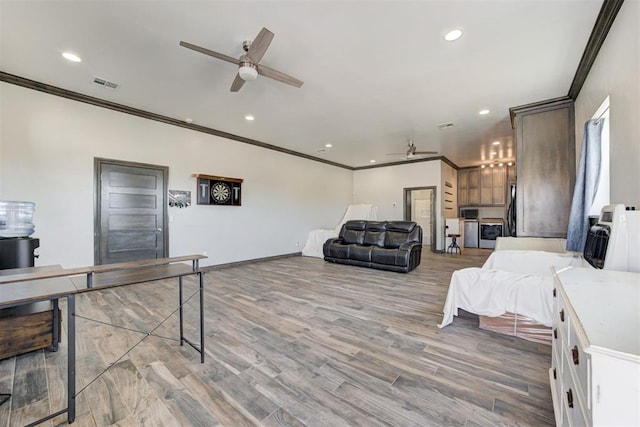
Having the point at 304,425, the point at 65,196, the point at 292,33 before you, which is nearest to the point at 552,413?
the point at 304,425

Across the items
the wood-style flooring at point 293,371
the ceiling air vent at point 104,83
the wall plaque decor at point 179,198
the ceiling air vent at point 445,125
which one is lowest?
the wood-style flooring at point 293,371

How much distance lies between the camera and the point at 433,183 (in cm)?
792

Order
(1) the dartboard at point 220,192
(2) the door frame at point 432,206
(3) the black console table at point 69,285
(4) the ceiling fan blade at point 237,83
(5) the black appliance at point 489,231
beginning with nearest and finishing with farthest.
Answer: (3) the black console table at point 69,285 < (4) the ceiling fan blade at point 237,83 < (1) the dartboard at point 220,192 < (2) the door frame at point 432,206 < (5) the black appliance at point 489,231

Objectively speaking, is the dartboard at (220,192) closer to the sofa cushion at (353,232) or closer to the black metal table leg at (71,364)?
the sofa cushion at (353,232)

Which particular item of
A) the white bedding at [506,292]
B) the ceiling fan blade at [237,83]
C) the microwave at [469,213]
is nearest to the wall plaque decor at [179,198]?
the ceiling fan blade at [237,83]

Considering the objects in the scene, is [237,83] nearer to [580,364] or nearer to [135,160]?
[135,160]

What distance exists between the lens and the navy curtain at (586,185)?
8.57ft

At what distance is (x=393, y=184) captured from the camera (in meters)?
8.82

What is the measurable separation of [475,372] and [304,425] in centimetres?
133

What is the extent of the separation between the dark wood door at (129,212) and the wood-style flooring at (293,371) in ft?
3.59

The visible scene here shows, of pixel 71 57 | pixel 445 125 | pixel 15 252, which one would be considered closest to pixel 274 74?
pixel 71 57

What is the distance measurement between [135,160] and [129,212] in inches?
35.0

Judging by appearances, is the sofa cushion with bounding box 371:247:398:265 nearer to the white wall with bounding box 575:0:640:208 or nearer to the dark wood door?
the white wall with bounding box 575:0:640:208

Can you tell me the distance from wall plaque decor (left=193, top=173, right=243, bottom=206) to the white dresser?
5.39m
